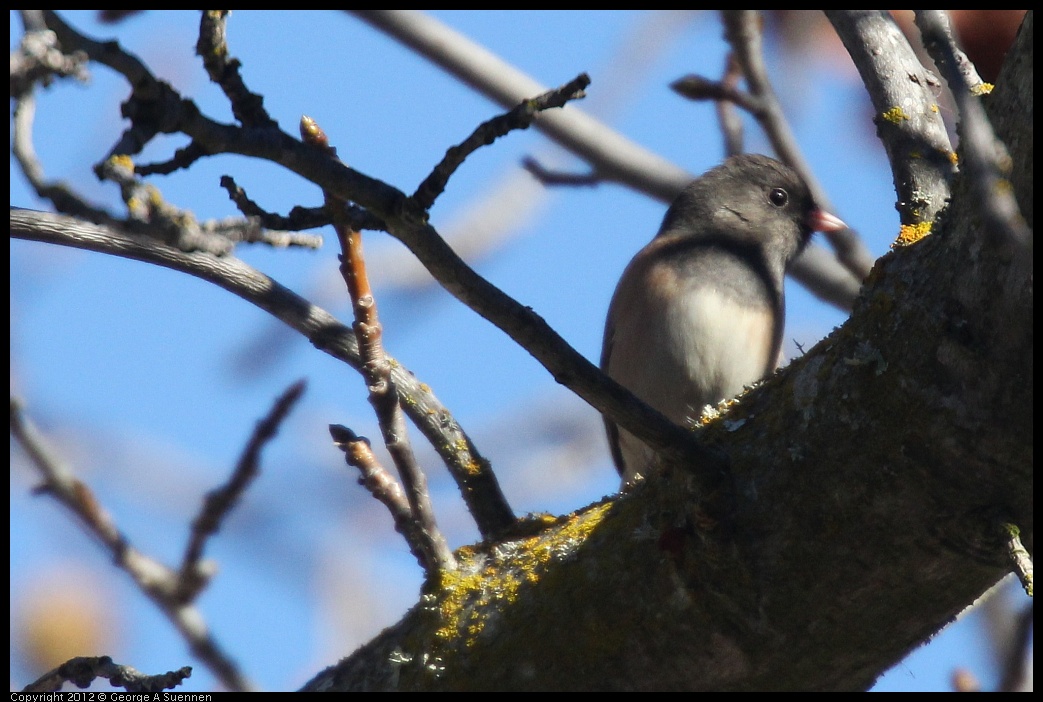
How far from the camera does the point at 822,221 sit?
11.1ft

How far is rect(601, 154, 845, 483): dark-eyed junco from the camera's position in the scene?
2887mm

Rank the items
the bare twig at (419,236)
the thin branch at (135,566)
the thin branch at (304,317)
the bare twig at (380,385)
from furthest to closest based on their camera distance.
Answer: the thin branch at (135,566) < the thin branch at (304,317) < the bare twig at (380,385) < the bare twig at (419,236)

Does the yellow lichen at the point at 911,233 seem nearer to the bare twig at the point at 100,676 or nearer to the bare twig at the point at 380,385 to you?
the bare twig at the point at 380,385

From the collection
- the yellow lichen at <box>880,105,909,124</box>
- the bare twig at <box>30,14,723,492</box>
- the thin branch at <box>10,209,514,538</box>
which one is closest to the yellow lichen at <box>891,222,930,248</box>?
the yellow lichen at <box>880,105,909,124</box>

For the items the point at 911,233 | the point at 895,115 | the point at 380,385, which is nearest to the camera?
the point at 380,385

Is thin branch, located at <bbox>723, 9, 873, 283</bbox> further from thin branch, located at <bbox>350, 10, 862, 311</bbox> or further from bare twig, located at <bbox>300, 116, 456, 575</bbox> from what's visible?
bare twig, located at <bbox>300, 116, 456, 575</bbox>

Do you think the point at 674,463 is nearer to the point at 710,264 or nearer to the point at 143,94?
the point at 143,94

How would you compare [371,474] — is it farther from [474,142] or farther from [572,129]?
[572,129]

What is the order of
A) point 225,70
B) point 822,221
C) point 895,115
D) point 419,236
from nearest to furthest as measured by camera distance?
point 225,70, point 419,236, point 895,115, point 822,221

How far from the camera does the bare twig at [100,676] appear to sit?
1.48 metres

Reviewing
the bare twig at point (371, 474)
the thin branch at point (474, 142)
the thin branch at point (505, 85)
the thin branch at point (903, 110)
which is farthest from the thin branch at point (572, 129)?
the thin branch at point (474, 142)

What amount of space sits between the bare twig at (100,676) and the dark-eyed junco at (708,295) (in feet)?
5.32

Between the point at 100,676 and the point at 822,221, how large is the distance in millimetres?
2555

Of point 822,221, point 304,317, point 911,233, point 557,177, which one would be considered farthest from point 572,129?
point 304,317
